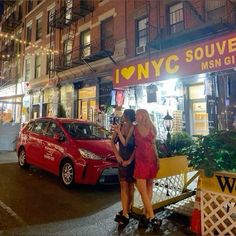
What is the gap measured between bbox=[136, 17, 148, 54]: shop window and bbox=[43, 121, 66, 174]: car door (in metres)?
6.95

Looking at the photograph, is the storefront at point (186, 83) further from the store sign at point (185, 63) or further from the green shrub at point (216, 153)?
the green shrub at point (216, 153)

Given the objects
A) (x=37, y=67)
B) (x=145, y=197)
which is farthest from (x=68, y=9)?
(x=145, y=197)

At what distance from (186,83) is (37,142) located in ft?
21.4

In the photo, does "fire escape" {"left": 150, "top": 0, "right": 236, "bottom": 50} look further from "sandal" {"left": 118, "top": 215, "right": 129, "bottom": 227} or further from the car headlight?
"sandal" {"left": 118, "top": 215, "right": 129, "bottom": 227}

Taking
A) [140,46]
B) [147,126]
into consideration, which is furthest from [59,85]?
[147,126]

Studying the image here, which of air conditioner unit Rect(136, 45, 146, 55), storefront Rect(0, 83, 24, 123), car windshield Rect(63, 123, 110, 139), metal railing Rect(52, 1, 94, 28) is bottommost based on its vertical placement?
car windshield Rect(63, 123, 110, 139)

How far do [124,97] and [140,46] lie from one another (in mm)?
3242

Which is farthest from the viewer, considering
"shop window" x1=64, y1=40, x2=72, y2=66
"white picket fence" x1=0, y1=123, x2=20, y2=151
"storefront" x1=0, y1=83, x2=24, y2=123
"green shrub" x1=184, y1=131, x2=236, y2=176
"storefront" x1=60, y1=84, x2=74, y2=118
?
"shop window" x1=64, y1=40, x2=72, y2=66

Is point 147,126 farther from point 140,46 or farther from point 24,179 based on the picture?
point 140,46

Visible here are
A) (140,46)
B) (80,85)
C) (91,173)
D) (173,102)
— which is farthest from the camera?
(80,85)

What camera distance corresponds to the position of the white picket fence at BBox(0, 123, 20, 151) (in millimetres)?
14609

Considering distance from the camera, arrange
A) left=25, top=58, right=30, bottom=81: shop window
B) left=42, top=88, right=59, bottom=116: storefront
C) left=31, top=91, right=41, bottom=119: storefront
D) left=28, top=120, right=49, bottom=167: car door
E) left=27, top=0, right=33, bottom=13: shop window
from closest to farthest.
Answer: left=28, top=120, right=49, bottom=167: car door
left=42, top=88, right=59, bottom=116: storefront
left=31, top=91, right=41, bottom=119: storefront
left=25, top=58, right=30, bottom=81: shop window
left=27, top=0, right=33, bottom=13: shop window

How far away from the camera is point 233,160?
3.96 metres

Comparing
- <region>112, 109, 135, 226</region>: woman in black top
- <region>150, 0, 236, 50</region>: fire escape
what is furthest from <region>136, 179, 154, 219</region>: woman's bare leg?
<region>150, 0, 236, 50</region>: fire escape
